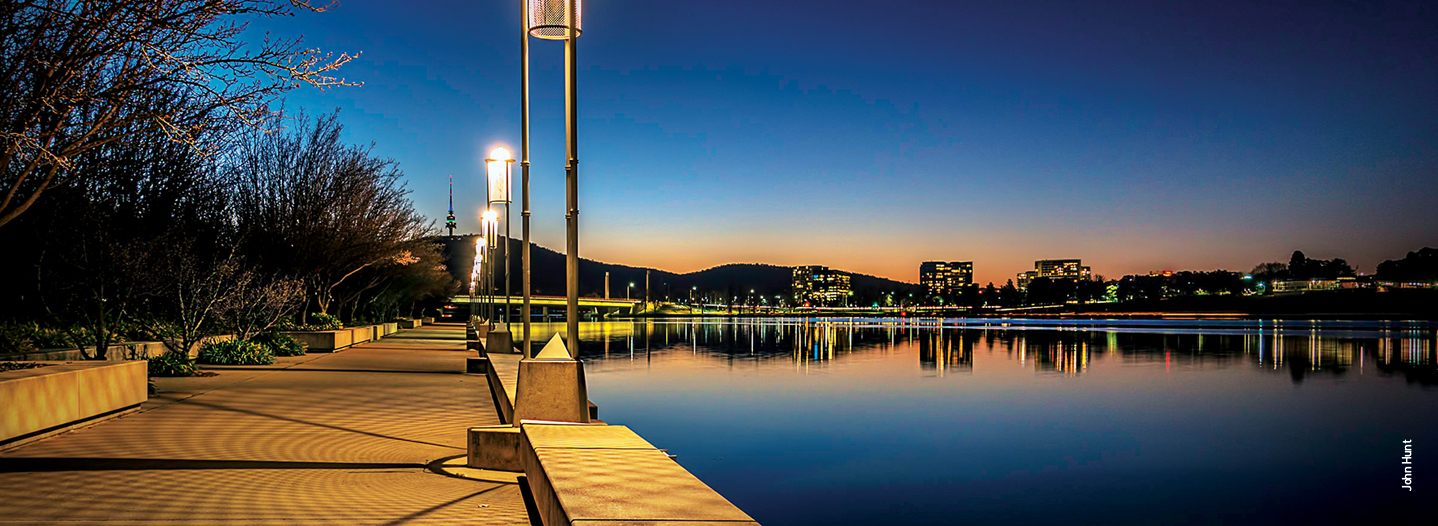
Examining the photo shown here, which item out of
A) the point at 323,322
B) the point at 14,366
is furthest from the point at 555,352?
the point at 323,322

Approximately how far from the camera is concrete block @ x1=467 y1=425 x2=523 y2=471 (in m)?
10.3

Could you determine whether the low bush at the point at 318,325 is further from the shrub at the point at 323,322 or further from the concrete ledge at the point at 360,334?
the concrete ledge at the point at 360,334

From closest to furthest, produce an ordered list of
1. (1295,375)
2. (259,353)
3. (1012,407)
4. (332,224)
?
(259,353) → (1012,407) → (332,224) → (1295,375)

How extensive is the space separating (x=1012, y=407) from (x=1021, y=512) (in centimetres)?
1376

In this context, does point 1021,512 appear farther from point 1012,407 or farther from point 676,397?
point 676,397

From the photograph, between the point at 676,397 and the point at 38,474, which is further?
the point at 676,397

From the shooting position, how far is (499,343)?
29.3 meters

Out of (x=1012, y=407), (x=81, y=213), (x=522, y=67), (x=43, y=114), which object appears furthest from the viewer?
(x=1012, y=407)


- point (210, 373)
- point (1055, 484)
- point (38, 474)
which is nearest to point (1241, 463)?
point (1055, 484)

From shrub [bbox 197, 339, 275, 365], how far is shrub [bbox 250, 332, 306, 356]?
3.71m

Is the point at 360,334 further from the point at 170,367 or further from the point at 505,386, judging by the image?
the point at 505,386

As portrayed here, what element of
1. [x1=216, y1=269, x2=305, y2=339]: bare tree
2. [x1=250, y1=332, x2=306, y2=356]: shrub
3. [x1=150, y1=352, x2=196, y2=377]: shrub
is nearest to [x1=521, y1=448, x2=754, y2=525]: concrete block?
[x1=150, y1=352, x2=196, y2=377]: shrub

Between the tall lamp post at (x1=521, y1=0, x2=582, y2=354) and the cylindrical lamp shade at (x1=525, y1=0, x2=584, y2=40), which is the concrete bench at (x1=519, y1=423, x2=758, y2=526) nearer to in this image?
the tall lamp post at (x1=521, y1=0, x2=582, y2=354)

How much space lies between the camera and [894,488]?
56.1 feet
